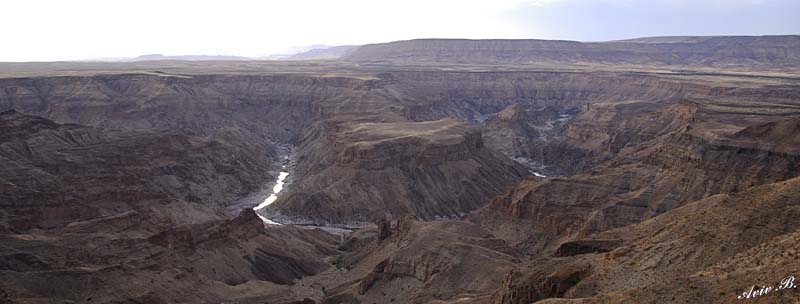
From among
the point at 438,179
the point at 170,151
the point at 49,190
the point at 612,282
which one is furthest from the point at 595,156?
the point at 612,282

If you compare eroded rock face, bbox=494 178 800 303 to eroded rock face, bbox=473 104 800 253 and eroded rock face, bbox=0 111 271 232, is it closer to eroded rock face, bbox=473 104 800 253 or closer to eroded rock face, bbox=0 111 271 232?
eroded rock face, bbox=473 104 800 253

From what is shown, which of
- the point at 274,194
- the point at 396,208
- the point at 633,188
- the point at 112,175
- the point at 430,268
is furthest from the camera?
the point at 274,194

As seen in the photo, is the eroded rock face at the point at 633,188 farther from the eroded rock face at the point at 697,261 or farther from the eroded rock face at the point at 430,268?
the eroded rock face at the point at 697,261
